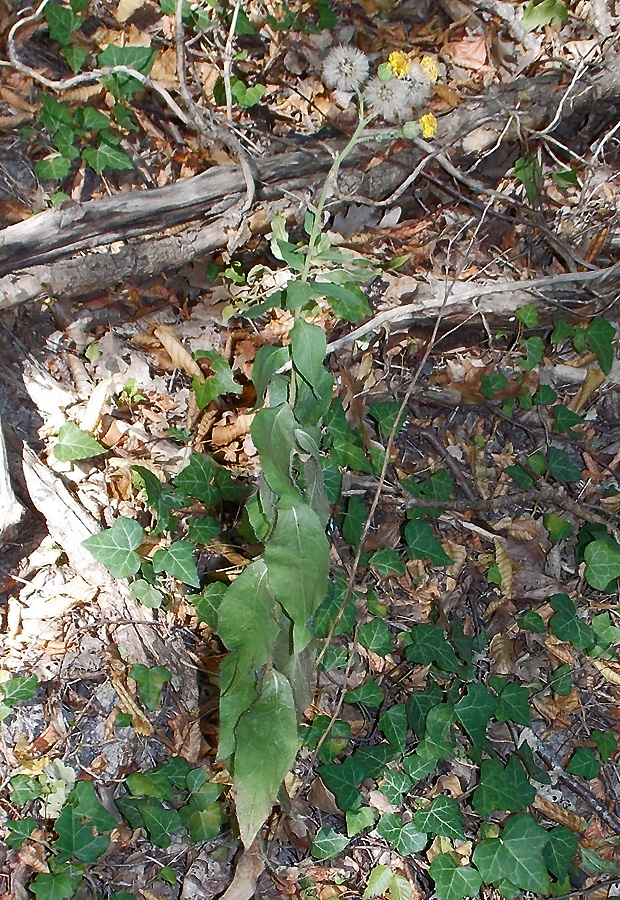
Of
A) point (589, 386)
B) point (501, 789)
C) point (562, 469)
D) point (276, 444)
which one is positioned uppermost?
point (276, 444)

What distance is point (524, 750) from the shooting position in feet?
5.83

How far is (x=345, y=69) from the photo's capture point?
1.96m

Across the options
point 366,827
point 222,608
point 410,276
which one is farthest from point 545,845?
point 410,276

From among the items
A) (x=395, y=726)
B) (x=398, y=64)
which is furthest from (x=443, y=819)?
(x=398, y=64)

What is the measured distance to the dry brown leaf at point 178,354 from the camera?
78.4 inches

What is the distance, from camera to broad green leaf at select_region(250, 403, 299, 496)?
43.1 inches

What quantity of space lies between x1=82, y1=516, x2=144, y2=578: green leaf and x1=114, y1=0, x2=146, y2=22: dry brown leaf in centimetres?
166

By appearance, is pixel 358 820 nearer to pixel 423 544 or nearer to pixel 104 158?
pixel 423 544

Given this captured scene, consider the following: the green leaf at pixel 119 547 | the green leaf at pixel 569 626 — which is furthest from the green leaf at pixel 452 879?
the green leaf at pixel 119 547

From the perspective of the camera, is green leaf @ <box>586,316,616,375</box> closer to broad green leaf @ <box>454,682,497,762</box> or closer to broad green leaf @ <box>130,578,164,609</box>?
→ broad green leaf @ <box>454,682,497,762</box>

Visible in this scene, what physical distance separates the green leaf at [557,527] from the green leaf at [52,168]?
5.54ft

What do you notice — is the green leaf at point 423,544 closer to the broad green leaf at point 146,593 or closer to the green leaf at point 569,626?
the green leaf at point 569,626

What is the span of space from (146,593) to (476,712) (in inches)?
33.8

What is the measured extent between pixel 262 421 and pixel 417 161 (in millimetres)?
1430
